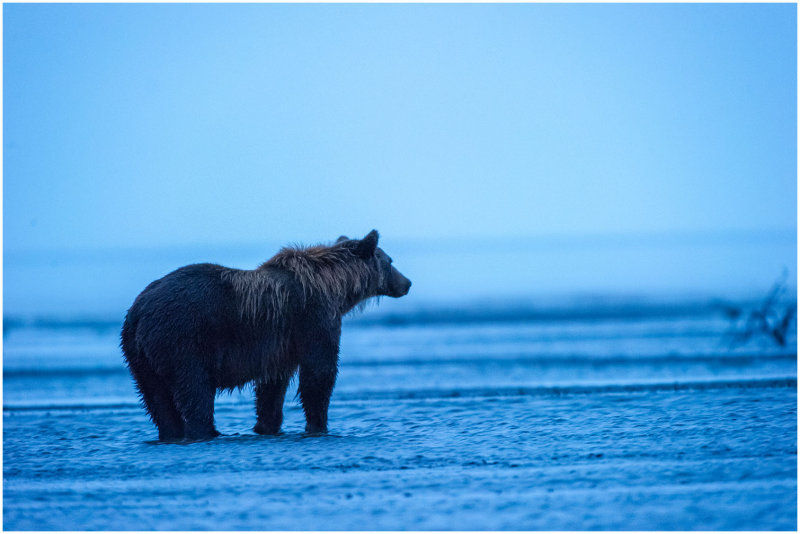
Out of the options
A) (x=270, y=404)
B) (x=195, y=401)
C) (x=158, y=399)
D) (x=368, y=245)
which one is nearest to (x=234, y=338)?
(x=195, y=401)

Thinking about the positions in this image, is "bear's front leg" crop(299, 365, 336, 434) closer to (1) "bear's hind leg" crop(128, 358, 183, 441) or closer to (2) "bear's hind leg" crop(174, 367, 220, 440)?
(2) "bear's hind leg" crop(174, 367, 220, 440)

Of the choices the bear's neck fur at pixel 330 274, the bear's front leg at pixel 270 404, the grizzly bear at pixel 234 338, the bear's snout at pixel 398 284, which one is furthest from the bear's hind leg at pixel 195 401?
the bear's snout at pixel 398 284

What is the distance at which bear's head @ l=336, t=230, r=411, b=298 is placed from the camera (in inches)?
291

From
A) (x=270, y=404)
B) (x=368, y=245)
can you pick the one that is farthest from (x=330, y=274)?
(x=270, y=404)

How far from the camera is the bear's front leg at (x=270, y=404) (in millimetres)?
7129

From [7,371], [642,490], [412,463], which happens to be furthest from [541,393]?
[7,371]

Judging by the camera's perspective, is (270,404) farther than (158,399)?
Yes

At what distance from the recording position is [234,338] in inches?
260

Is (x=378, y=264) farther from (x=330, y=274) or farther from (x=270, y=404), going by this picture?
(x=270, y=404)

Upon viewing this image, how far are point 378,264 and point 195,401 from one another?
1715 millimetres

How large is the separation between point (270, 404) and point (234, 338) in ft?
2.49

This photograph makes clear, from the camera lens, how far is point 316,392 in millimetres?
6887

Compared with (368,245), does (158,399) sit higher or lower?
lower

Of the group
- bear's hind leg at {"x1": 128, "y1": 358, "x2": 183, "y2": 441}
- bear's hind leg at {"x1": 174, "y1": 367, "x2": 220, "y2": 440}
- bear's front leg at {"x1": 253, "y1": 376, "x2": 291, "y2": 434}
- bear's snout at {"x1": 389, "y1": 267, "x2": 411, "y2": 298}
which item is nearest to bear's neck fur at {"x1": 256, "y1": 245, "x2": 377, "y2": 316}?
bear's snout at {"x1": 389, "y1": 267, "x2": 411, "y2": 298}
